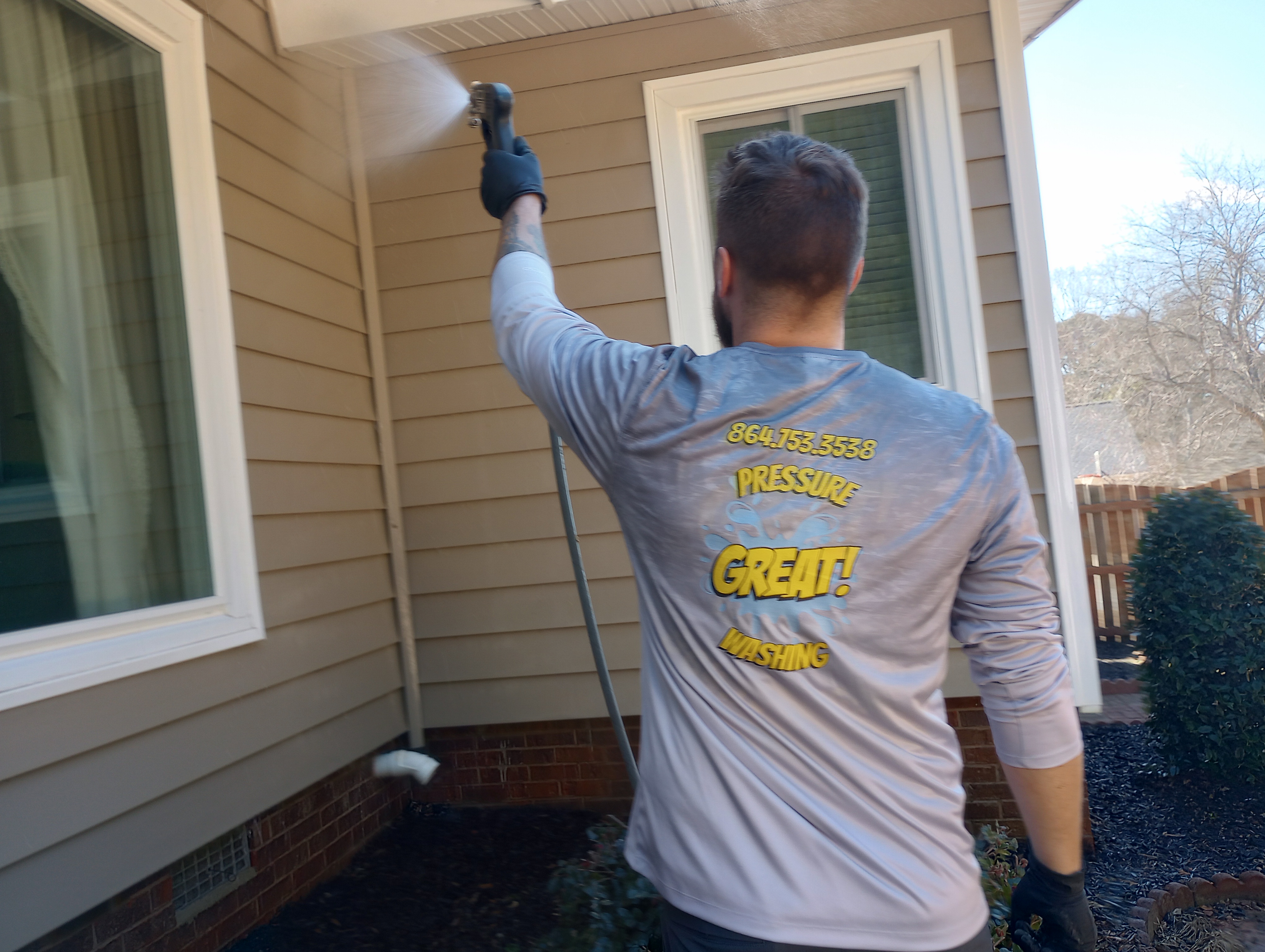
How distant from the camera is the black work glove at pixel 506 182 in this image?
5.00 feet

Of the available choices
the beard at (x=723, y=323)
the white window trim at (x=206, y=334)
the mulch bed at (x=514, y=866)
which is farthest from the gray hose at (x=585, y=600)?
the white window trim at (x=206, y=334)

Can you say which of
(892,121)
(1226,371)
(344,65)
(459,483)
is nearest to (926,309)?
(892,121)

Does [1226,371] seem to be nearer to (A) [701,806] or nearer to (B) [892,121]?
(B) [892,121]

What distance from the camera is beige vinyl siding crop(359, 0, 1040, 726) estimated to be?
13.2ft

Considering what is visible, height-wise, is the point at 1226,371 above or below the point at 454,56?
below

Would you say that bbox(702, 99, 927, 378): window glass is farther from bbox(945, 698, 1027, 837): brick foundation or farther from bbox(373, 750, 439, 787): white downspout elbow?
bbox(373, 750, 439, 787): white downspout elbow

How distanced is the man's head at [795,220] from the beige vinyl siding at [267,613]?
6.52ft

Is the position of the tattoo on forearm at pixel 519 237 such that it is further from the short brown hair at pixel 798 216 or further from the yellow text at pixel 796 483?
the yellow text at pixel 796 483

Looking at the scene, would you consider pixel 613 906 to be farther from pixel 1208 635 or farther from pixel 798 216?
pixel 1208 635

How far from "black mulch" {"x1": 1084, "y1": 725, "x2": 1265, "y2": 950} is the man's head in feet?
9.54

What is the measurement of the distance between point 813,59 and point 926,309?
3.75 feet

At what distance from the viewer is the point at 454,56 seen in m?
4.16

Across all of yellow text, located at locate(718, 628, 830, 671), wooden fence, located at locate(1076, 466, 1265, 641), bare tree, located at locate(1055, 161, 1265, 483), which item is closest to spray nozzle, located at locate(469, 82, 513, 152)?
yellow text, located at locate(718, 628, 830, 671)

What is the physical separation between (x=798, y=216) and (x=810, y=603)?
19.6 inches
